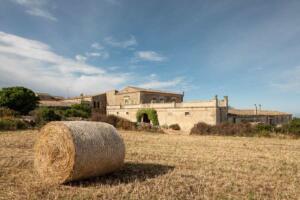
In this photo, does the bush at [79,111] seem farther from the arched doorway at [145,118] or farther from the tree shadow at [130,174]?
the tree shadow at [130,174]

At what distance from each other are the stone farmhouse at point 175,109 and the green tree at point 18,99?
6426 millimetres

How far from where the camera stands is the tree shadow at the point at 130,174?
5832 millimetres

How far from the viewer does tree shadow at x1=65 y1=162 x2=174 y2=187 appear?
5.83m

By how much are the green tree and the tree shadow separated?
98.4ft

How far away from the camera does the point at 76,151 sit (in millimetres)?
5785

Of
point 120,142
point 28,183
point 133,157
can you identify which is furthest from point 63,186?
point 133,157

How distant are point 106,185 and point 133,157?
3.43m

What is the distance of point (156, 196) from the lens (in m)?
4.95

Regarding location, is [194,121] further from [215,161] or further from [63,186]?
[63,186]

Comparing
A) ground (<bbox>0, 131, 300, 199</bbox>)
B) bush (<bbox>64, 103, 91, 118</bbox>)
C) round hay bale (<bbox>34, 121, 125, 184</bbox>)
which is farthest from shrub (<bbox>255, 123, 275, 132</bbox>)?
bush (<bbox>64, 103, 91, 118</bbox>)

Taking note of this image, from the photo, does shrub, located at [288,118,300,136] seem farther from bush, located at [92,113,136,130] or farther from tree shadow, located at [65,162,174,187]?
tree shadow, located at [65,162,174,187]

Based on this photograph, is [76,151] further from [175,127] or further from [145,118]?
[145,118]

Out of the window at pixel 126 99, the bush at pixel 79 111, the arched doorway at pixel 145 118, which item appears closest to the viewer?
the arched doorway at pixel 145 118

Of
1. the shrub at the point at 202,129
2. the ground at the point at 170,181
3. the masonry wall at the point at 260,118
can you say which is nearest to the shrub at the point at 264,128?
the shrub at the point at 202,129
